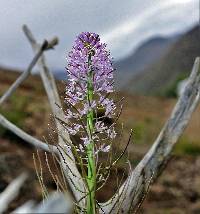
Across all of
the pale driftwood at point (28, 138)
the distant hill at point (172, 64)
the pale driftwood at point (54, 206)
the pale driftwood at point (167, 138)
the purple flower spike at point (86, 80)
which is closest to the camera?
the pale driftwood at point (54, 206)

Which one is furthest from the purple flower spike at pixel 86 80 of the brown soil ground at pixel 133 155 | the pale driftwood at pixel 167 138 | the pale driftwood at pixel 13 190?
the brown soil ground at pixel 133 155

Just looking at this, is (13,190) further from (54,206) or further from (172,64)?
(172,64)

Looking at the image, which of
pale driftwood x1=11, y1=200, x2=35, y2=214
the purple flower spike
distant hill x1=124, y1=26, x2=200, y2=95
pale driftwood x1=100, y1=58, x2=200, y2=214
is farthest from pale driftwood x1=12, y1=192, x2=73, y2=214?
distant hill x1=124, y1=26, x2=200, y2=95

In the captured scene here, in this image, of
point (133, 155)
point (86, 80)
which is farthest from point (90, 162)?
point (133, 155)

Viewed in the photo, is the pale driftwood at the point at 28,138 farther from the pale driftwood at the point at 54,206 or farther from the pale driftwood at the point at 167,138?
the pale driftwood at the point at 54,206

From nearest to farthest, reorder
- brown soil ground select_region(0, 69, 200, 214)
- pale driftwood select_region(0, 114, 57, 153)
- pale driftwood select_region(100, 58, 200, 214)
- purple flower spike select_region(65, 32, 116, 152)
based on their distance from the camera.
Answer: purple flower spike select_region(65, 32, 116, 152)
pale driftwood select_region(100, 58, 200, 214)
pale driftwood select_region(0, 114, 57, 153)
brown soil ground select_region(0, 69, 200, 214)

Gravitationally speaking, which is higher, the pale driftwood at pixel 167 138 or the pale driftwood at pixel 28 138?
the pale driftwood at pixel 28 138

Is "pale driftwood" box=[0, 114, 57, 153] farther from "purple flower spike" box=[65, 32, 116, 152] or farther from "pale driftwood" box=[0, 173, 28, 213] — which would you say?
"pale driftwood" box=[0, 173, 28, 213]
